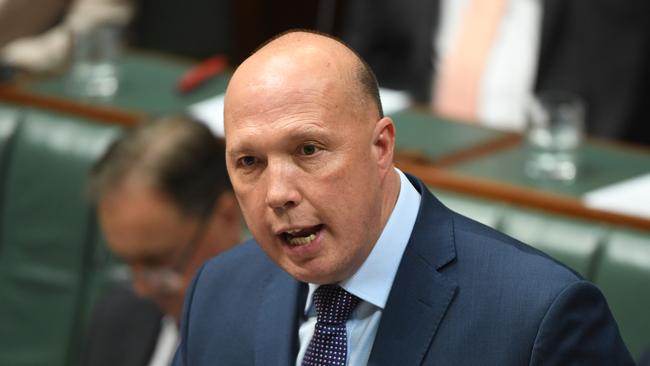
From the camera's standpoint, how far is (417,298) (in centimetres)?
130

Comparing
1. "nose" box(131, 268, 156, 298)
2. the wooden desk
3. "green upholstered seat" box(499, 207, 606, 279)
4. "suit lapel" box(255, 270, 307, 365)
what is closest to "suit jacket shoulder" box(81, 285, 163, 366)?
"nose" box(131, 268, 156, 298)

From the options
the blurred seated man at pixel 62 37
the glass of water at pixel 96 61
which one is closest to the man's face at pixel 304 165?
the glass of water at pixel 96 61

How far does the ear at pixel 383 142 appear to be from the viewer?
3.99 feet

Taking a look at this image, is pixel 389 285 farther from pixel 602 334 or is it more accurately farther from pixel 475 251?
pixel 602 334

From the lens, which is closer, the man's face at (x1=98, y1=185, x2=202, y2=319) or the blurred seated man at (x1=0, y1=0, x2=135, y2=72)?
the man's face at (x1=98, y1=185, x2=202, y2=319)

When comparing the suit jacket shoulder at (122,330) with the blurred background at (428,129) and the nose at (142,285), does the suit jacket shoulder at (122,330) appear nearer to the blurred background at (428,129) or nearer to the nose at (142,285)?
the blurred background at (428,129)

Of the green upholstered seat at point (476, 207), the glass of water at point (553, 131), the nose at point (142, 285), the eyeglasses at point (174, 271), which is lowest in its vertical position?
the nose at point (142, 285)

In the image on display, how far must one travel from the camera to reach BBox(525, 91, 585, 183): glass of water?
2.47 metres

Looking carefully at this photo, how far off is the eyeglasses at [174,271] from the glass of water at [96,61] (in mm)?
888

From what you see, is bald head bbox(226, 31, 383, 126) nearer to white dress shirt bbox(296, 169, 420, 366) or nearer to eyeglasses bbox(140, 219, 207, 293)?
white dress shirt bbox(296, 169, 420, 366)

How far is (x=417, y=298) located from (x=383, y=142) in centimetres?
17

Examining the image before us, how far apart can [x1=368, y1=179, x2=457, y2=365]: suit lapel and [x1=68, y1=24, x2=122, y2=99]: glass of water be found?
1.74 meters

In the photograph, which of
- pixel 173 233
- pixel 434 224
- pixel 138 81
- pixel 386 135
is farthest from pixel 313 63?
pixel 138 81

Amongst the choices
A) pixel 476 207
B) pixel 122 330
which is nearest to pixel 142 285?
pixel 122 330
